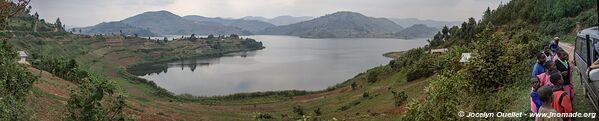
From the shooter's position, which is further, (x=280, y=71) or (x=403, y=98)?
(x=280, y=71)

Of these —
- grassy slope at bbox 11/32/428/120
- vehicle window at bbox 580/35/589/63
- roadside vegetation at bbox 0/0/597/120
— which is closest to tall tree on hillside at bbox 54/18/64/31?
roadside vegetation at bbox 0/0/597/120

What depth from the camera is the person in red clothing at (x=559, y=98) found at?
7.35 m

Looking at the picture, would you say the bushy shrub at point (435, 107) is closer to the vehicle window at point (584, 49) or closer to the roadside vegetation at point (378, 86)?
the roadside vegetation at point (378, 86)

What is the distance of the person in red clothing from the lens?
7.35 meters

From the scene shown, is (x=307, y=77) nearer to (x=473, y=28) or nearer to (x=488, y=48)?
(x=473, y=28)

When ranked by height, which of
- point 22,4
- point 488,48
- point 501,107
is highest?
point 22,4

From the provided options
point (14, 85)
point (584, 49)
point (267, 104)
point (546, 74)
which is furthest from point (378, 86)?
point (546, 74)

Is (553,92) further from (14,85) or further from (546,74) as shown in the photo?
(14,85)

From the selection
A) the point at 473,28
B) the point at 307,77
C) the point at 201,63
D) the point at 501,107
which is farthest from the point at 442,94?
the point at 201,63

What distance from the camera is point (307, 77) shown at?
8712cm

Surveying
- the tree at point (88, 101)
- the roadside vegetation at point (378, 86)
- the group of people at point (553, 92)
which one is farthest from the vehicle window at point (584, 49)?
the tree at point (88, 101)

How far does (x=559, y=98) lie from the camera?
24.1ft

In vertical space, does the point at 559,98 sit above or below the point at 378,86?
above

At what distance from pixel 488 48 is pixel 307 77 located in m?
74.3
